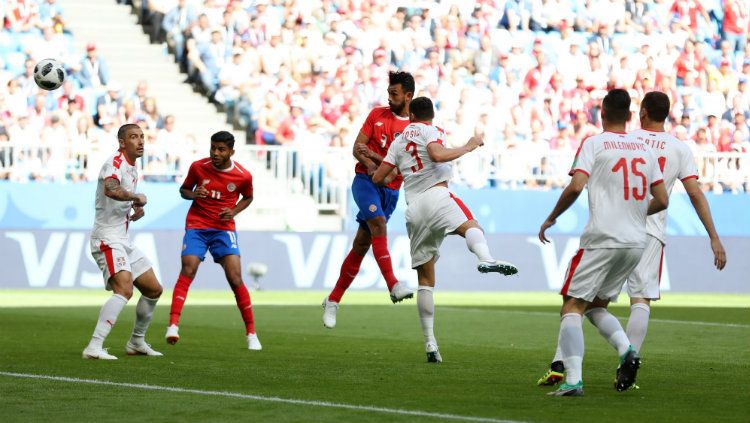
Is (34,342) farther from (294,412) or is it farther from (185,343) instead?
(294,412)

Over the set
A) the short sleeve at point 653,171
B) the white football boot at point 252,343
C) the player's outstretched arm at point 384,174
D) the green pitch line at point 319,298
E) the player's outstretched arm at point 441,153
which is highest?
the short sleeve at point 653,171

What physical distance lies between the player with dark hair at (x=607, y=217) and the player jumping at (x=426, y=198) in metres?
2.30

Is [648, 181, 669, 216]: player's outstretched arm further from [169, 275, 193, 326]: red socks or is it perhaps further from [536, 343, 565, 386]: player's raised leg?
[169, 275, 193, 326]: red socks

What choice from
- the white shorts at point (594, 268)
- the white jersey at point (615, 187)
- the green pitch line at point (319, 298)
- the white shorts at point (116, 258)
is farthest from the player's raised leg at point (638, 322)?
the green pitch line at point (319, 298)

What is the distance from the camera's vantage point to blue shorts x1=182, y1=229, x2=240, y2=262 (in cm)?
1301

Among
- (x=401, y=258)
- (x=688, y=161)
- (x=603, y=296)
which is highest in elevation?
(x=688, y=161)

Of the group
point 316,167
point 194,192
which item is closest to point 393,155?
point 194,192

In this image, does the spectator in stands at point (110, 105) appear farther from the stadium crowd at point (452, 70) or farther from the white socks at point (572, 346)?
the white socks at point (572, 346)

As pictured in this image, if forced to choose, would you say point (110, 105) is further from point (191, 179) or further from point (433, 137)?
point (433, 137)

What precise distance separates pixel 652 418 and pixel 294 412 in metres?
2.11

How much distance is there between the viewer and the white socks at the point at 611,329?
365 inches

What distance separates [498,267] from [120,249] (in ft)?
11.2

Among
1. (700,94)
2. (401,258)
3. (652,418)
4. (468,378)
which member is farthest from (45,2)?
(652,418)

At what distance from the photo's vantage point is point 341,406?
8.68 metres
